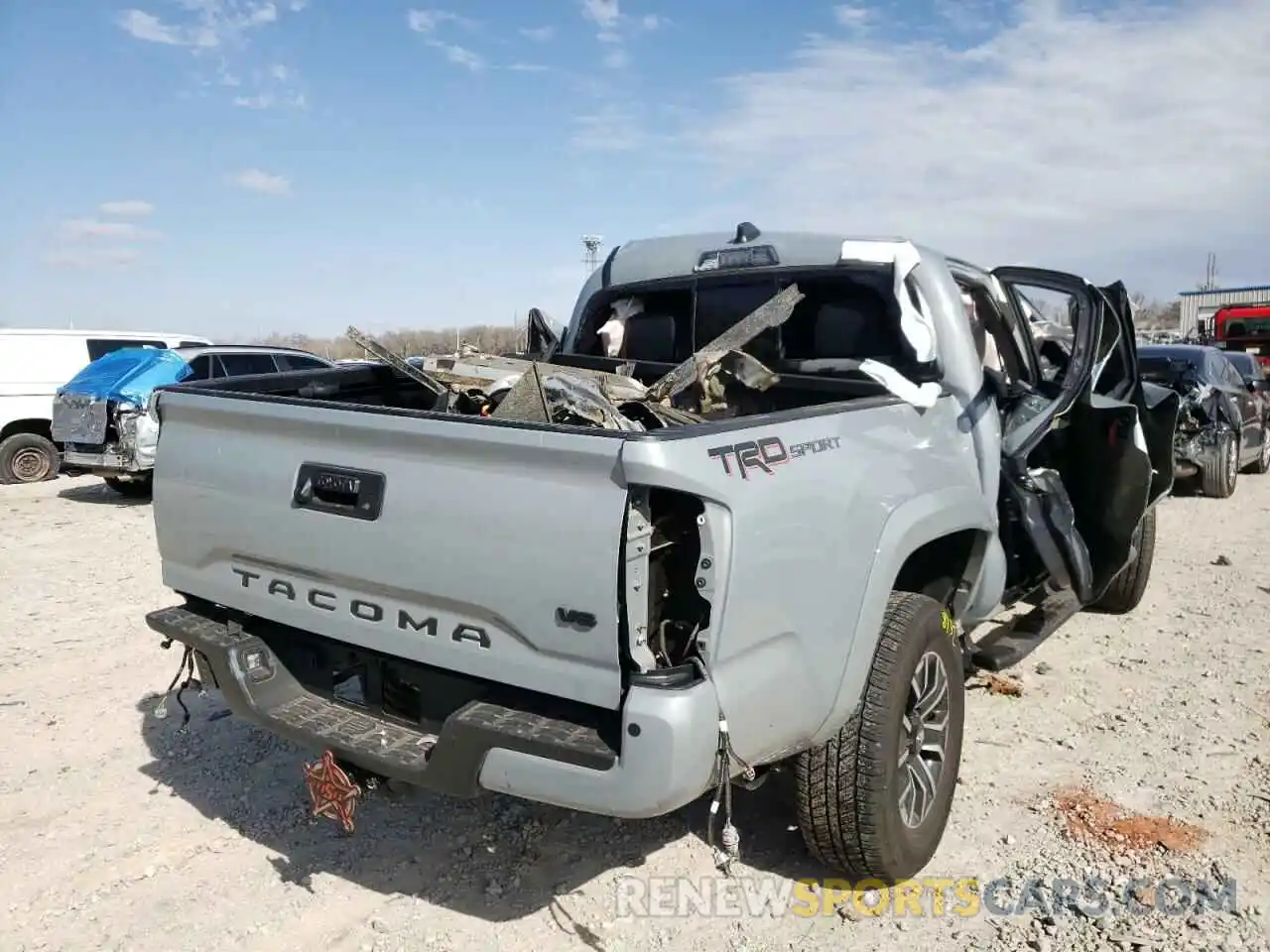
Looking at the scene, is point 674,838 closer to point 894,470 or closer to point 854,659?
point 854,659

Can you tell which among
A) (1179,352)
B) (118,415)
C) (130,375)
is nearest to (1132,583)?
(1179,352)

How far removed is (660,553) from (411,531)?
2.36 ft

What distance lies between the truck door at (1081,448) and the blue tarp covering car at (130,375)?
9.85 m

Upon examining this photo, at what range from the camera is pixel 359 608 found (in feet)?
9.88

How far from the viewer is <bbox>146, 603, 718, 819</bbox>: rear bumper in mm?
2426

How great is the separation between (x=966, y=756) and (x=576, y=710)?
2422mm

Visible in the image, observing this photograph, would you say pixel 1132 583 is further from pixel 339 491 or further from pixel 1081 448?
pixel 339 491

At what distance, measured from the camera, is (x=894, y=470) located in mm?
3252

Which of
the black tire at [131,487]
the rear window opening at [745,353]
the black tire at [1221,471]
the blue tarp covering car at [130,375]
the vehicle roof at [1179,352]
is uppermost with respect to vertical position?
the rear window opening at [745,353]

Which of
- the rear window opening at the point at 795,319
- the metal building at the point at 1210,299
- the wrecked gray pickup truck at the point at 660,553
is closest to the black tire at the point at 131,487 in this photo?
the wrecked gray pickup truck at the point at 660,553

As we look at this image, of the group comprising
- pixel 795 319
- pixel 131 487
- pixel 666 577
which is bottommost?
pixel 131 487

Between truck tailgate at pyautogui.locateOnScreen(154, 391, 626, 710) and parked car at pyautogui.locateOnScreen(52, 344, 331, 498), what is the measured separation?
844cm

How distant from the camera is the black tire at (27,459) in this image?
13.8 meters

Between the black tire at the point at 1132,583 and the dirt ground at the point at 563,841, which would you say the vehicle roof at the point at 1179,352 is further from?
the dirt ground at the point at 563,841
